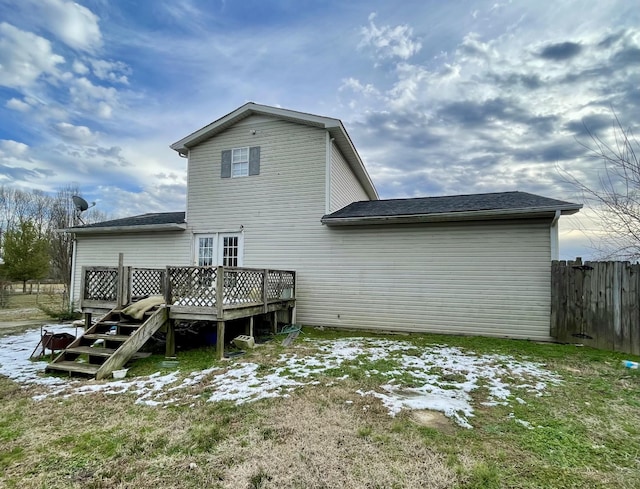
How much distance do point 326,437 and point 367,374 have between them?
2.09 m

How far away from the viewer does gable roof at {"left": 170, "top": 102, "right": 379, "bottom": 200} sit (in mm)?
9328

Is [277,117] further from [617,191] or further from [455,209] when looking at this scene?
[617,191]

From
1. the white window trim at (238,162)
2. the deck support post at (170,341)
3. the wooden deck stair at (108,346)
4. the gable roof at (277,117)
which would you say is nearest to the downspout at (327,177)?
the gable roof at (277,117)

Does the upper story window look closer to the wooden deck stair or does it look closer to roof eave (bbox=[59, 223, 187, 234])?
roof eave (bbox=[59, 223, 187, 234])

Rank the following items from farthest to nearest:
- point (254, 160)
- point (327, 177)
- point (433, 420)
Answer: point (254, 160) → point (327, 177) → point (433, 420)

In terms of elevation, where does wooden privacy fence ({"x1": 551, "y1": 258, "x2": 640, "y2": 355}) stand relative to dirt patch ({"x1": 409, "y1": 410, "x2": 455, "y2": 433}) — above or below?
above

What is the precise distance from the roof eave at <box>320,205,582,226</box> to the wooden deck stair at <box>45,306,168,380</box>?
4.96m

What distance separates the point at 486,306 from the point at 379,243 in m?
3.08

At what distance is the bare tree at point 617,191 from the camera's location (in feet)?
15.6

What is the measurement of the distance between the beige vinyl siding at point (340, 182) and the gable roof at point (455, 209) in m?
0.44

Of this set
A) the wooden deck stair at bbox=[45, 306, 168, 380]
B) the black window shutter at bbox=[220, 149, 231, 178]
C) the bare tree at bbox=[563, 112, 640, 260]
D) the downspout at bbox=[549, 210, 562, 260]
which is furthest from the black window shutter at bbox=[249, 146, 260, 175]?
the downspout at bbox=[549, 210, 562, 260]

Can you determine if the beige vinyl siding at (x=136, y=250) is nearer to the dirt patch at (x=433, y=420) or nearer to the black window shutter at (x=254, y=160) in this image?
the black window shutter at (x=254, y=160)

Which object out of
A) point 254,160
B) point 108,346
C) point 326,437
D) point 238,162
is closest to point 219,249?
point 238,162

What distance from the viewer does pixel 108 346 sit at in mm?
5801
